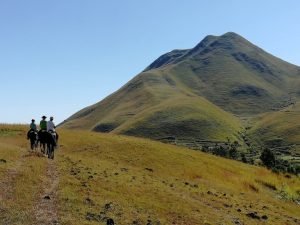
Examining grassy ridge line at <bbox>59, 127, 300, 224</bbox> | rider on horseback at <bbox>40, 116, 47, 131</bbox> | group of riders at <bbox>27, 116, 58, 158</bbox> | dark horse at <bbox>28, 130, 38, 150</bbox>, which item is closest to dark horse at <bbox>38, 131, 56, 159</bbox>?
group of riders at <bbox>27, 116, 58, 158</bbox>

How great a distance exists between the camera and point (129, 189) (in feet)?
102

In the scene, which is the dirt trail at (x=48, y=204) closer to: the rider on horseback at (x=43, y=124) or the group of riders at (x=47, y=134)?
the group of riders at (x=47, y=134)

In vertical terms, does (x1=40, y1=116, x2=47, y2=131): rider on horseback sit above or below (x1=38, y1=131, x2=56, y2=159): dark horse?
above

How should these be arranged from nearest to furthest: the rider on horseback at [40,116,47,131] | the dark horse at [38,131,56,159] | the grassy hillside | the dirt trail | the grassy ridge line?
1. the dirt trail
2. the grassy hillside
3. the grassy ridge line
4. the dark horse at [38,131,56,159]
5. the rider on horseback at [40,116,47,131]

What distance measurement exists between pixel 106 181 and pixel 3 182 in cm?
800

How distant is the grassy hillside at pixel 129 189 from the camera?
76.8 feet

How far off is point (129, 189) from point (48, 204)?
8.77 meters

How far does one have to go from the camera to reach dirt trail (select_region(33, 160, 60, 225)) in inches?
810

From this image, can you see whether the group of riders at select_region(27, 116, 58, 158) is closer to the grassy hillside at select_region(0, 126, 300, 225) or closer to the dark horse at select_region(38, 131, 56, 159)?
the dark horse at select_region(38, 131, 56, 159)

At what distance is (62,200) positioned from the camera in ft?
80.6

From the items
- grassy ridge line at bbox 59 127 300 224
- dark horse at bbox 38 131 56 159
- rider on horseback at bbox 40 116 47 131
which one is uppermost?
rider on horseback at bbox 40 116 47 131

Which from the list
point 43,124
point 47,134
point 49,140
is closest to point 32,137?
point 43,124

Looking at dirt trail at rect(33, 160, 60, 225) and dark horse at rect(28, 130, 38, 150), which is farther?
dark horse at rect(28, 130, 38, 150)

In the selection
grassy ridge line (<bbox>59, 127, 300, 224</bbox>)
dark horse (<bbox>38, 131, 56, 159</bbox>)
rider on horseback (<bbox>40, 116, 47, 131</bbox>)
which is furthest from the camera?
rider on horseback (<bbox>40, 116, 47, 131</bbox>)
